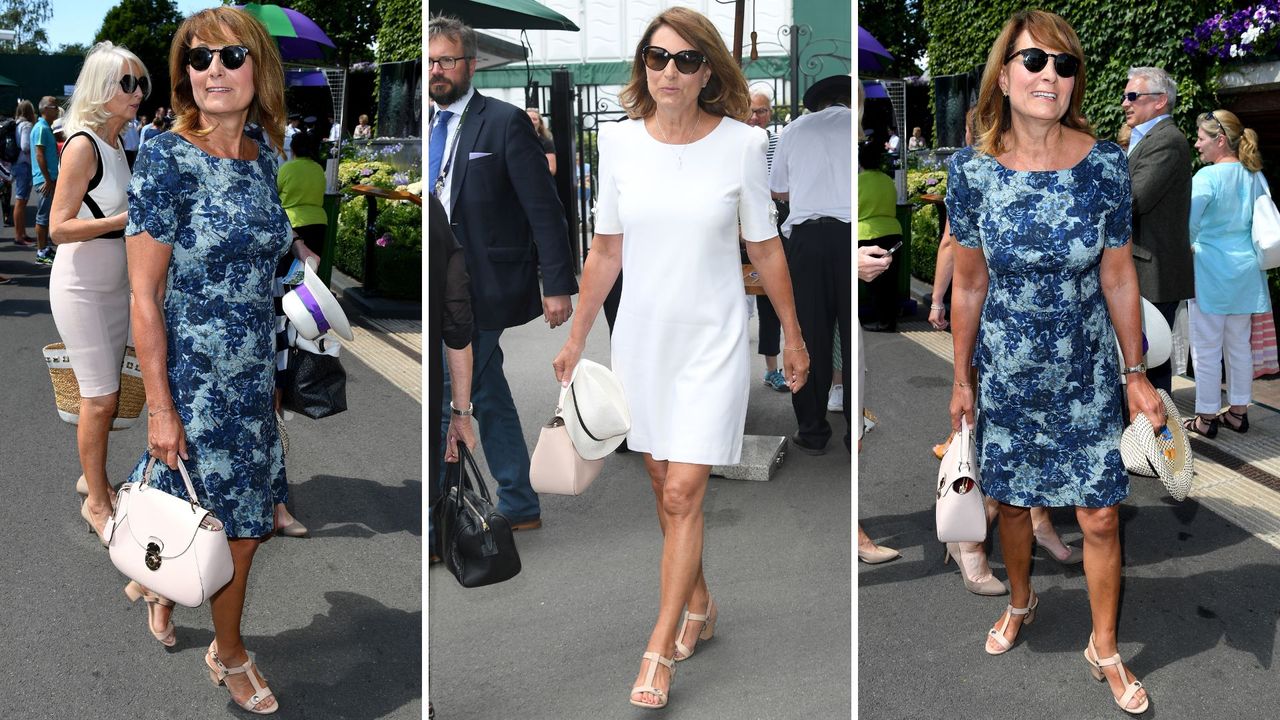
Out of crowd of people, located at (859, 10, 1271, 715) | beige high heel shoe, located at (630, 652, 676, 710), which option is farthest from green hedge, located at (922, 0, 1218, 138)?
beige high heel shoe, located at (630, 652, 676, 710)

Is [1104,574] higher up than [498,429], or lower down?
lower down

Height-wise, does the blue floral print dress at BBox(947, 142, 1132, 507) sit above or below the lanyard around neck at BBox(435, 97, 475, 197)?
below

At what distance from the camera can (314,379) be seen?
3.96 meters

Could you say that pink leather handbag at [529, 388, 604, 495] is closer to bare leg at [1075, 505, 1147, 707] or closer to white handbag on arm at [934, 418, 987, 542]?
white handbag on arm at [934, 418, 987, 542]

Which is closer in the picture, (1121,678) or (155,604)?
(1121,678)

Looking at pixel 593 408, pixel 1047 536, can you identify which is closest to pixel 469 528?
pixel 593 408

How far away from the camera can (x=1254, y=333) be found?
6.27 metres

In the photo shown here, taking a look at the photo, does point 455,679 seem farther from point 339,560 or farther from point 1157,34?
point 1157,34

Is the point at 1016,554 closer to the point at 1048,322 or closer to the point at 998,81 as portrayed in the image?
Answer: the point at 1048,322

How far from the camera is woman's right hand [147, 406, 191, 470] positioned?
9.96 ft

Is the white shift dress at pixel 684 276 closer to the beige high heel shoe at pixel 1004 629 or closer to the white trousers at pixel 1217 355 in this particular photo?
the beige high heel shoe at pixel 1004 629

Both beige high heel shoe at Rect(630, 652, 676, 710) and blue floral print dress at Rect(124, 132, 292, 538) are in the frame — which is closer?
beige high heel shoe at Rect(630, 652, 676, 710)

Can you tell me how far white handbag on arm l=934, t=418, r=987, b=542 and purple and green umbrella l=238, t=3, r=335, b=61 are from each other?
7.01 meters

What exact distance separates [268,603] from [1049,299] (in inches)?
108
